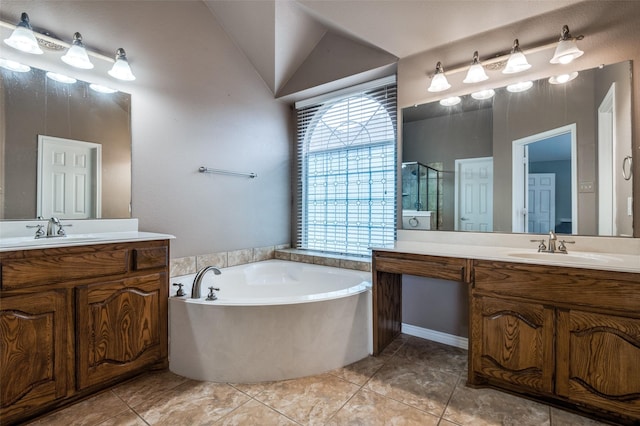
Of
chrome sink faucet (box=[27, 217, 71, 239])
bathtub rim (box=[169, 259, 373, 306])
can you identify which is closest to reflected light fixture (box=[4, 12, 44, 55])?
chrome sink faucet (box=[27, 217, 71, 239])

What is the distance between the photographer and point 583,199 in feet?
5.89

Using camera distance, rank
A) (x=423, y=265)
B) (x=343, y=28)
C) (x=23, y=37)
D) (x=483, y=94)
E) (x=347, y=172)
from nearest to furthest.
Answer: (x=23, y=37)
(x=423, y=265)
(x=483, y=94)
(x=343, y=28)
(x=347, y=172)

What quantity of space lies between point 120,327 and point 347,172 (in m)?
2.21

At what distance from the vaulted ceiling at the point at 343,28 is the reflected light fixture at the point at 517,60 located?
0.76 ft

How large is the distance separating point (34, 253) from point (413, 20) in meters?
2.64

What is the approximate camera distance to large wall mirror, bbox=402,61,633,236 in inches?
68.3

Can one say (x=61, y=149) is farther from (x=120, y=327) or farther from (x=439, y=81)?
(x=439, y=81)

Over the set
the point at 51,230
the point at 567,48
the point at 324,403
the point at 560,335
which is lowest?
the point at 324,403

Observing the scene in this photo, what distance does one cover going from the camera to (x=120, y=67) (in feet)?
6.51

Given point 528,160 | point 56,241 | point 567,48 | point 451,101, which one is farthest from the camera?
point 451,101

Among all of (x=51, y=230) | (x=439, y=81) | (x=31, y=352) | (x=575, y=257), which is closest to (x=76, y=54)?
(x=51, y=230)

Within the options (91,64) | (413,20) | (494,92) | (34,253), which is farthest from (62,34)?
(494,92)

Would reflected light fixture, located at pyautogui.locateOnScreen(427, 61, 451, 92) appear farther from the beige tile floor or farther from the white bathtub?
the beige tile floor

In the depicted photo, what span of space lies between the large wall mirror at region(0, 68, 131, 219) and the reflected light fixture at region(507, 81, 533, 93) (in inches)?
105
